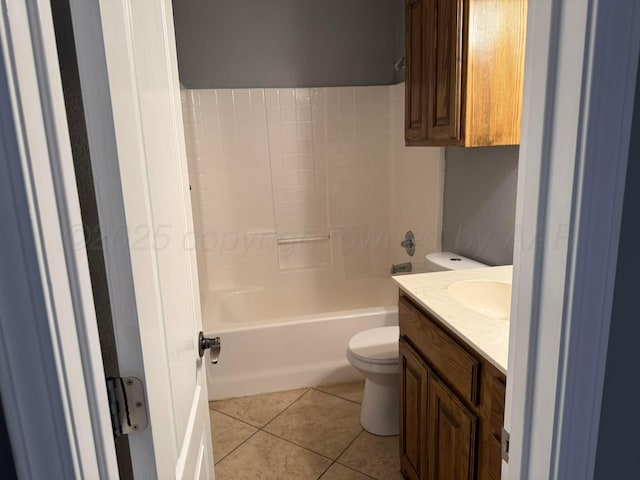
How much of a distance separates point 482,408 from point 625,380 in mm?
614

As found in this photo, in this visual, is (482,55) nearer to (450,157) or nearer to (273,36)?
(450,157)

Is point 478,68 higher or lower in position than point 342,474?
higher

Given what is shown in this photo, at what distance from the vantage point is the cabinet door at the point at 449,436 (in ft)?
4.15

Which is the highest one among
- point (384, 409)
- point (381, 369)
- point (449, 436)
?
point (449, 436)

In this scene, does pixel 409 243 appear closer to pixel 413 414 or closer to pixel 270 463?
pixel 413 414

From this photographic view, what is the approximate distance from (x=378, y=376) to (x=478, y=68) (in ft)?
4.56

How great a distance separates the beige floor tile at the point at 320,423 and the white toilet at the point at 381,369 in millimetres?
111

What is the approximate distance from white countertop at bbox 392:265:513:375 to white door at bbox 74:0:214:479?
72 centimetres

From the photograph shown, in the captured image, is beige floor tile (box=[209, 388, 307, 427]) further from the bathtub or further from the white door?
the white door

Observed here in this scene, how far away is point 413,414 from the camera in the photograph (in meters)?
1.71

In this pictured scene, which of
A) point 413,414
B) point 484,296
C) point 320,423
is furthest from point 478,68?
point 320,423

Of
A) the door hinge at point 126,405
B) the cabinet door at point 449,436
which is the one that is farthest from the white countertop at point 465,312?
the door hinge at point 126,405

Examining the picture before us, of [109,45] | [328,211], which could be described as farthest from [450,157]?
[109,45]

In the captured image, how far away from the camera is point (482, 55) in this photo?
65.7 inches
